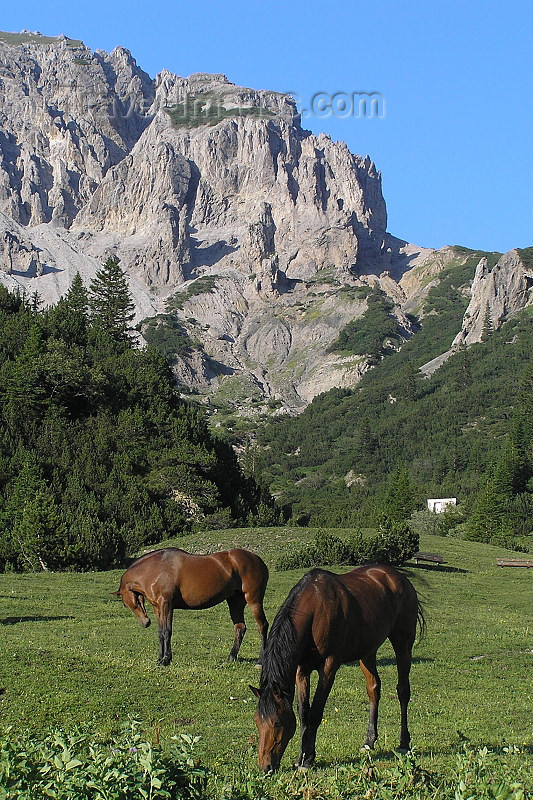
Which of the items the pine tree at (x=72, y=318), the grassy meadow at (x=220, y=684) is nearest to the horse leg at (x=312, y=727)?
the grassy meadow at (x=220, y=684)

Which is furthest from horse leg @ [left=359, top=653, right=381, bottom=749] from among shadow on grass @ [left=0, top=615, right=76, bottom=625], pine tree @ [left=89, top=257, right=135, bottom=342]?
pine tree @ [left=89, top=257, right=135, bottom=342]

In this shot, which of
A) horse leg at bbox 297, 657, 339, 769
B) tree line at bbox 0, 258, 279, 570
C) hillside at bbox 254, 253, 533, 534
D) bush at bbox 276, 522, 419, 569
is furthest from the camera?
hillside at bbox 254, 253, 533, 534

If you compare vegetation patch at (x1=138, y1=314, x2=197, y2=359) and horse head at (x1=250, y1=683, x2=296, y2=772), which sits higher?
vegetation patch at (x1=138, y1=314, x2=197, y2=359)

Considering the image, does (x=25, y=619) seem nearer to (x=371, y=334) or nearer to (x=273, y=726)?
(x=273, y=726)

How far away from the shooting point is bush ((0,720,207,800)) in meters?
5.01

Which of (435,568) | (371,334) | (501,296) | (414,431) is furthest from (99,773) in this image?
(371,334)

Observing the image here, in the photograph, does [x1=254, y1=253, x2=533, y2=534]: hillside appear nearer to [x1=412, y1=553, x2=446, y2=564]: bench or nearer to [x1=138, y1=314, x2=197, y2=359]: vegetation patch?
[x1=138, y1=314, x2=197, y2=359]: vegetation patch

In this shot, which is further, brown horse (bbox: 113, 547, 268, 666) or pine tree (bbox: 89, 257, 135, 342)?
pine tree (bbox: 89, 257, 135, 342)

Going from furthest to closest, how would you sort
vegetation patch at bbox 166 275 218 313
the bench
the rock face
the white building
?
vegetation patch at bbox 166 275 218 313, the rock face, the white building, the bench

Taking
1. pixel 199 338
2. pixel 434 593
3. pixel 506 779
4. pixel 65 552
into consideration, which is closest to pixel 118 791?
pixel 506 779

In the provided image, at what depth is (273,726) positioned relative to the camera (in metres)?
7.05

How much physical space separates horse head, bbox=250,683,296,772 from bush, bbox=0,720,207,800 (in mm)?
1474

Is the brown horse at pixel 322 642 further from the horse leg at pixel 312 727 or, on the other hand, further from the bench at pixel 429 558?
the bench at pixel 429 558

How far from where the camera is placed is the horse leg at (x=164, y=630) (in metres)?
12.8
